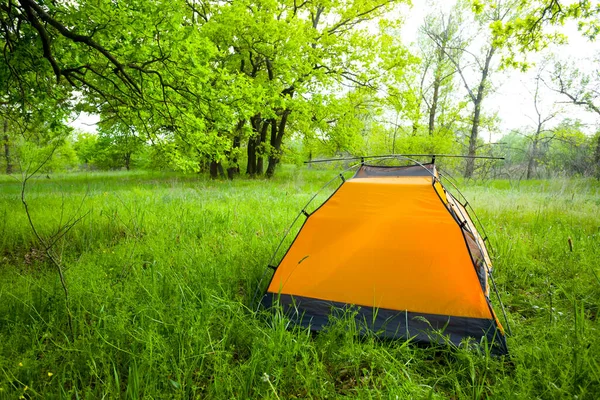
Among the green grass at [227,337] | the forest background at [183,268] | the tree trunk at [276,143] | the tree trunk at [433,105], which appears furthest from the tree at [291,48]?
the tree trunk at [433,105]

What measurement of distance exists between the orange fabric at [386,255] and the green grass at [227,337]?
36 cm

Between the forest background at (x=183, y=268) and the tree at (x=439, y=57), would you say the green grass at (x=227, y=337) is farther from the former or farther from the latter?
the tree at (x=439, y=57)

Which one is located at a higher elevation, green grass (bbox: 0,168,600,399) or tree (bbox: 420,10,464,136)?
tree (bbox: 420,10,464,136)

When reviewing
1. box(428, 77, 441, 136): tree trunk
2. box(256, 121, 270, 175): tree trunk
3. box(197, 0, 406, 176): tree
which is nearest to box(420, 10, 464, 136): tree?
box(428, 77, 441, 136): tree trunk

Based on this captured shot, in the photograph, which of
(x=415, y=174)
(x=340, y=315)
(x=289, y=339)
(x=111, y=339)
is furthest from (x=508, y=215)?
(x=111, y=339)

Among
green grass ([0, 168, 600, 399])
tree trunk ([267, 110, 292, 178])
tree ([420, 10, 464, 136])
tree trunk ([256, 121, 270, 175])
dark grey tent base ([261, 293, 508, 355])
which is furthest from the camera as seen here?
tree ([420, 10, 464, 136])

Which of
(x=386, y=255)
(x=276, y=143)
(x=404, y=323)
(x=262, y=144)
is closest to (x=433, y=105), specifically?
(x=276, y=143)

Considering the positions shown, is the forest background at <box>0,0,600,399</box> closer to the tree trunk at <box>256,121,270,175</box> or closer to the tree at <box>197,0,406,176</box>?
the tree at <box>197,0,406,176</box>

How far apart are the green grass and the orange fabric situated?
36 cm

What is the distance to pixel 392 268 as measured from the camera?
270 cm

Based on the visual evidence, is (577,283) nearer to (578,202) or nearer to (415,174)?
(415,174)

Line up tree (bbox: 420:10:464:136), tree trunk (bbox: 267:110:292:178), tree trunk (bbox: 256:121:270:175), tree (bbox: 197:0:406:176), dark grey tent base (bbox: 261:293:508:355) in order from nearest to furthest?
dark grey tent base (bbox: 261:293:508:355) < tree (bbox: 197:0:406:176) < tree trunk (bbox: 256:121:270:175) < tree trunk (bbox: 267:110:292:178) < tree (bbox: 420:10:464:136)

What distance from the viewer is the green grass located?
6.13 feet

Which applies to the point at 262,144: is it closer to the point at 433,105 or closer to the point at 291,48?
the point at 291,48
